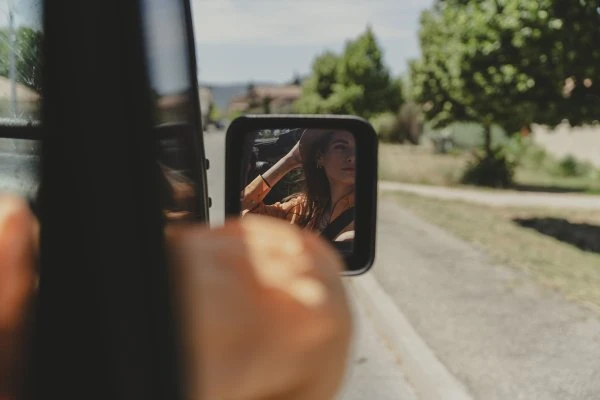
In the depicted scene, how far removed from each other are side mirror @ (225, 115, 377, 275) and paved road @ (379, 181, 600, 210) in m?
17.5

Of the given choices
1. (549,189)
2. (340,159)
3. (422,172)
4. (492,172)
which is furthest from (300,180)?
(422,172)

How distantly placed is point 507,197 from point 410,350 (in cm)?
1604

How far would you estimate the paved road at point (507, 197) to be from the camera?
63.7 feet

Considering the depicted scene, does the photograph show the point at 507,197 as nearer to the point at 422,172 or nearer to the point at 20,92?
the point at 422,172

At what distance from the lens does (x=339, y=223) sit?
1906 mm

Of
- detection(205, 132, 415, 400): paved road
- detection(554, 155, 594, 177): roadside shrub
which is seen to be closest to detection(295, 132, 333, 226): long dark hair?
detection(205, 132, 415, 400): paved road

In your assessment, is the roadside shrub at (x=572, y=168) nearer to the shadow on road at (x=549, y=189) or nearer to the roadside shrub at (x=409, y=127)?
the shadow on road at (x=549, y=189)

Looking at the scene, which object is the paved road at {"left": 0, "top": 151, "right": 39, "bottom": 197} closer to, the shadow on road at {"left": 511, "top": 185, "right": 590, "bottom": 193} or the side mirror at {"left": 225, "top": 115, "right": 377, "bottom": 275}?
A: the side mirror at {"left": 225, "top": 115, "right": 377, "bottom": 275}

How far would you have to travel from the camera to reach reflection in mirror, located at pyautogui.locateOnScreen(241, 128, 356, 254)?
1.82 m

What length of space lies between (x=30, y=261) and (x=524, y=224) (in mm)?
15436

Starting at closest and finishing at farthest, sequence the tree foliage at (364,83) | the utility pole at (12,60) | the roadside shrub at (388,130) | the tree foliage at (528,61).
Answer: the utility pole at (12,60) → the tree foliage at (528,61) → the roadside shrub at (388,130) → the tree foliage at (364,83)

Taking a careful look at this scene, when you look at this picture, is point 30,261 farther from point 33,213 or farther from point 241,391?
point 241,391

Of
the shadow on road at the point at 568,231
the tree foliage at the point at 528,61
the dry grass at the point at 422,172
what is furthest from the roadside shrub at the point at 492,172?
the tree foliage at the point at 528,61

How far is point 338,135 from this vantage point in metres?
1.92
